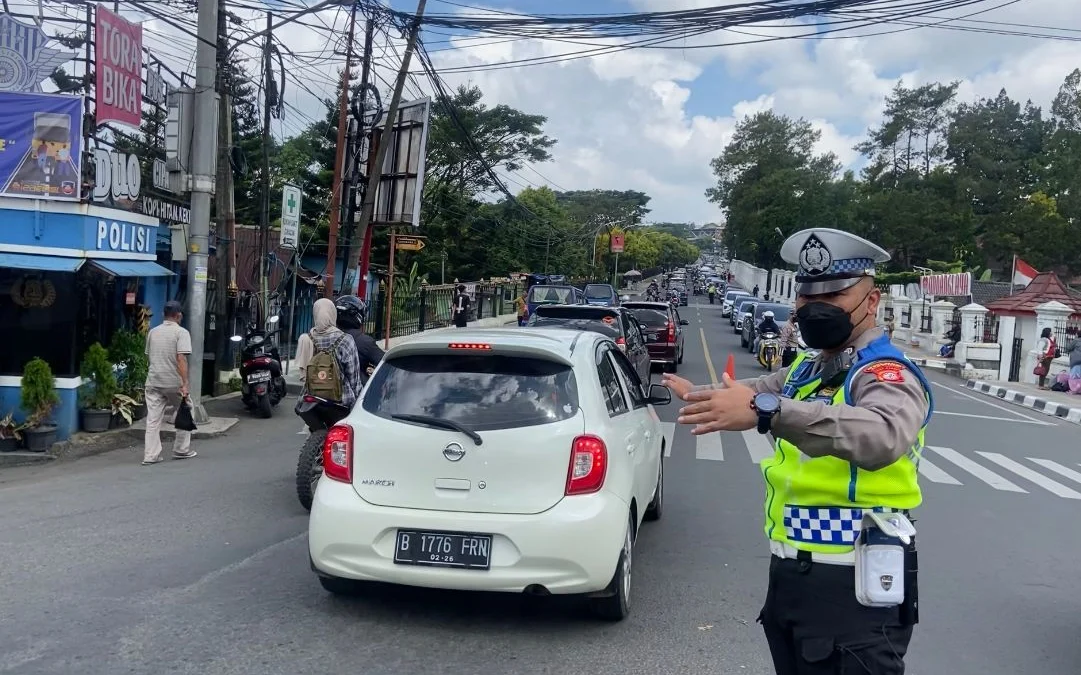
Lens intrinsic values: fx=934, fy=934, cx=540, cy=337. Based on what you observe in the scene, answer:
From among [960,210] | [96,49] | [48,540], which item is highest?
[960,210]

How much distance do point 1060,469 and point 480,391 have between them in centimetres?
930

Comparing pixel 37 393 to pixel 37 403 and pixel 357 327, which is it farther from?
pixel 357 327

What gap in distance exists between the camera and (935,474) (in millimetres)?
10336

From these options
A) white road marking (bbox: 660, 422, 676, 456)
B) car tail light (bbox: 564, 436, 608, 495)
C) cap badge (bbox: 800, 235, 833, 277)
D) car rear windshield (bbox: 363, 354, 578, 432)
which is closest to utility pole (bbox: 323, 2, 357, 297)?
white road marking (bbox: 660, 422, 676, 456)

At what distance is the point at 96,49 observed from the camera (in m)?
11.5

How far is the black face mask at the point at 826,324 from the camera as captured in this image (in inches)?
107

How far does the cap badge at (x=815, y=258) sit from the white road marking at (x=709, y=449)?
7.83 m

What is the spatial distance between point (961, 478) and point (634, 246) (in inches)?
3941

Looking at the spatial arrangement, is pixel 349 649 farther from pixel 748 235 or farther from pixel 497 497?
pixel 748 235

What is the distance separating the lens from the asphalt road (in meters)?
4.59

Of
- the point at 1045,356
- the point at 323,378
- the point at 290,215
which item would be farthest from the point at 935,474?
the point at 1045,356

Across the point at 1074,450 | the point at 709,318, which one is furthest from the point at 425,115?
the point at 709,318

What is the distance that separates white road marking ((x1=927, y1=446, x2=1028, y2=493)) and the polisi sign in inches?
413

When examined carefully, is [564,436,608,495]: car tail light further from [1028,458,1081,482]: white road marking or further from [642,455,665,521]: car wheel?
[1028,458,1081,482]: white road marking
